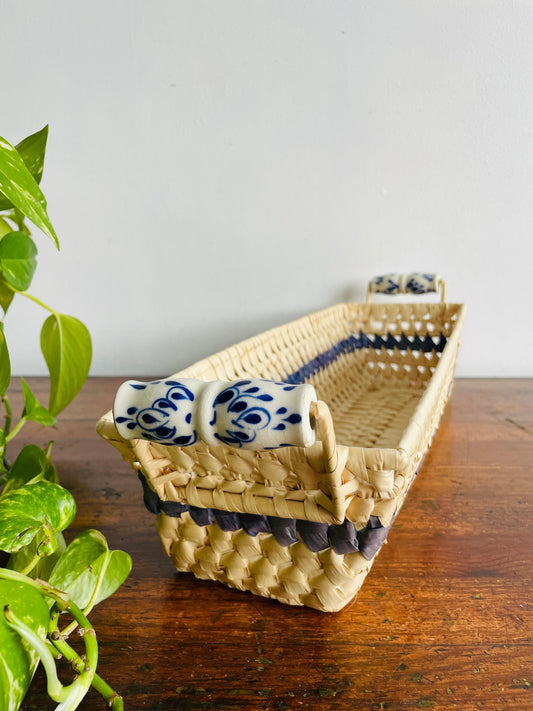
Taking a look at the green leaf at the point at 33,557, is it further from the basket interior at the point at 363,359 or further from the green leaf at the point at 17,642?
the basket interior at the point at 363,359

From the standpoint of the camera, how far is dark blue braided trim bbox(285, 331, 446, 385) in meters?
0.77

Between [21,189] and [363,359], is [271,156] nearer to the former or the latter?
[363,359]

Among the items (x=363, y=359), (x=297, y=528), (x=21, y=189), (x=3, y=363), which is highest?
Result: (x=21, y=189)

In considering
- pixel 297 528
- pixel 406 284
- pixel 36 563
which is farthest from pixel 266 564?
pixel 406 284

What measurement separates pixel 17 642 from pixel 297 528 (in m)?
0.19

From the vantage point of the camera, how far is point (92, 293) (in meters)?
1.04

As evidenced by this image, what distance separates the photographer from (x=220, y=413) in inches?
9.1

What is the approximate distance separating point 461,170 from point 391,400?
479 mm

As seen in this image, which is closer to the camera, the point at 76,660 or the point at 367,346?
the point at 76,660

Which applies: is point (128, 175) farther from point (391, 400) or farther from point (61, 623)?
point (61, 623)

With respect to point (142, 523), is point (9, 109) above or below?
above

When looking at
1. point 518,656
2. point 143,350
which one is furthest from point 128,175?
point 518,656

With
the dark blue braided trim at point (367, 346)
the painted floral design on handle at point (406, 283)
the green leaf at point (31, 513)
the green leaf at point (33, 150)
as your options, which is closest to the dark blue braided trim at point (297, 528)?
the green leaf at point (31, 513)

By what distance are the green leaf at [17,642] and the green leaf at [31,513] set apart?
0.03 meters
